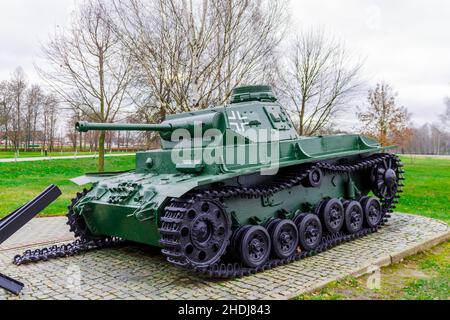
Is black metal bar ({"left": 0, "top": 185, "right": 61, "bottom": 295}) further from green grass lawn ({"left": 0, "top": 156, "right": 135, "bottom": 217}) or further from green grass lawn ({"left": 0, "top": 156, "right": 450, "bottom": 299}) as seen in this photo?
green grass lawn ({"left": 0, "top": 156, "right": 135, "bottom": 217})

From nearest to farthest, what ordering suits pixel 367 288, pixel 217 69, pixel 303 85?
1. pixel 367 288
2. pixel 217 69
3. pixel 303 85

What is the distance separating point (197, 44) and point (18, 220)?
8548 millimetres

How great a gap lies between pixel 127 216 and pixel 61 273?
1469mm

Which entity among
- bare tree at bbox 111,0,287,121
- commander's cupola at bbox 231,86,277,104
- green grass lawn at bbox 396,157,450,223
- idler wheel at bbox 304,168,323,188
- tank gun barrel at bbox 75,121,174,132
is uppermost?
bare tree at bbox 111,0,287,121

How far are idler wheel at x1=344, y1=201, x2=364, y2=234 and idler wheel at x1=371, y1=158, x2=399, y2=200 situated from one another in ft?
3.32

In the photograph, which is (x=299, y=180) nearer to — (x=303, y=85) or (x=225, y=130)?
(x=225, y=130)

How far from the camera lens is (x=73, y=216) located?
8172 mm

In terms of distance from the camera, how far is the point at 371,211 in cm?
949

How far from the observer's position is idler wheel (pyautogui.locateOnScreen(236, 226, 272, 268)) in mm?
6590

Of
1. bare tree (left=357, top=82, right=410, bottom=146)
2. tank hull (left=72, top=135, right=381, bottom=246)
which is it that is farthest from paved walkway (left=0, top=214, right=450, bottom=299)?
bare tree (left=357, top=82, right=410, bottom=146)

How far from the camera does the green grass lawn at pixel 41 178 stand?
14641mm

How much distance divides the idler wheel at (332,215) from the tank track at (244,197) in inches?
8.0

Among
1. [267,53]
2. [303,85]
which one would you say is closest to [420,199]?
[303,85]

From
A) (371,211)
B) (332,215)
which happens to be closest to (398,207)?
(371,211)
